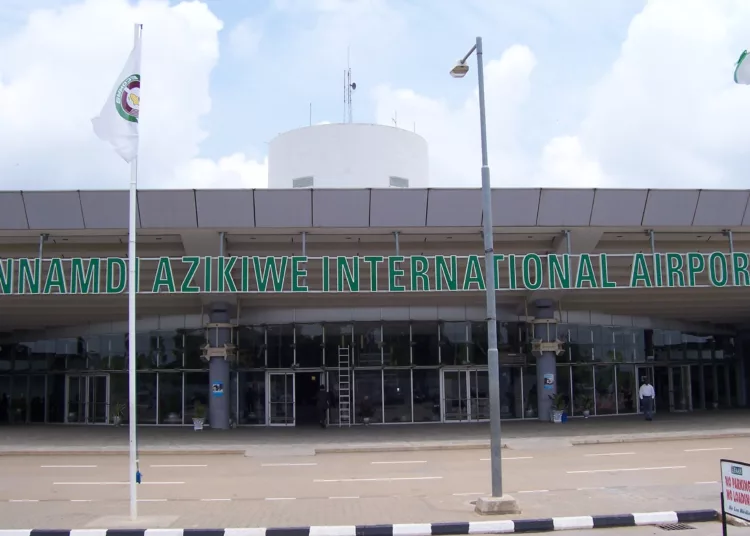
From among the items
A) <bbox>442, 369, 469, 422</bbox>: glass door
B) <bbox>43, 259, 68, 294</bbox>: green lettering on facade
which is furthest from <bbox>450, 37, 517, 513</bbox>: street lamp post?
<bbox>442, 369, 469, 422</bbox>: glass door

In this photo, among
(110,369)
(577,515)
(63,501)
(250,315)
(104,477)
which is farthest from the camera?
(110,369)

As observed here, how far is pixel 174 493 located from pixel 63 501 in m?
1.98

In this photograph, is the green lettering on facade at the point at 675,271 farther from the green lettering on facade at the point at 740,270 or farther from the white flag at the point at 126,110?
the white flag at the point at 126,110

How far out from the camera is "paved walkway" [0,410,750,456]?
20.8m

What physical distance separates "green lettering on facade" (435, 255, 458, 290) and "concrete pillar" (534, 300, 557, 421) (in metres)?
6.55

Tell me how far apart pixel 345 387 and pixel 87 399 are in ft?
36.7

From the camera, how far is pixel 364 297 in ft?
90.3

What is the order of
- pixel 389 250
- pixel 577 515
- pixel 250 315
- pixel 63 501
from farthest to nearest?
1. pixel 250 315
2. pixel 389 250
3. pixel 63 501
4. pixel 577 515

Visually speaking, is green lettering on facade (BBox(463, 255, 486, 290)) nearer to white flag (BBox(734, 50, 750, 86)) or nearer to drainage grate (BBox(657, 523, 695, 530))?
white flag (BBox(734, 50, 750, 86))

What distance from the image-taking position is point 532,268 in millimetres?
27453

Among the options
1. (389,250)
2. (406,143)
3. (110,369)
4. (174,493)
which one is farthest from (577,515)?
(406,143)

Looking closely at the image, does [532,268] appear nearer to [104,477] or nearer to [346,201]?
[346,201]

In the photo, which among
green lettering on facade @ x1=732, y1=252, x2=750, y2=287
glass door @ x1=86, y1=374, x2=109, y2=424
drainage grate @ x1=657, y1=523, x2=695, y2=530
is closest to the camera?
drainage grate @ x1=657, y1=523, x2=695, y2=530

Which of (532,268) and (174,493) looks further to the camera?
(532,268)
